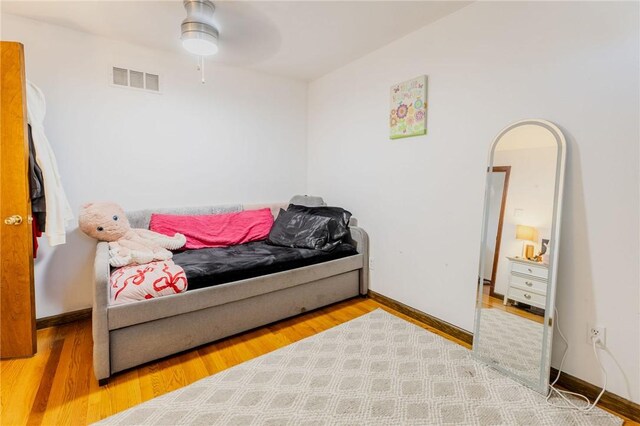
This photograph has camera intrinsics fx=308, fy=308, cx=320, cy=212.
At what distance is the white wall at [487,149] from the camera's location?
1570mm

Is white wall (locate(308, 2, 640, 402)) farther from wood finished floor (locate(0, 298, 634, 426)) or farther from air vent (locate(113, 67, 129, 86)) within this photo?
air vent (locate(113, 67, 129, 86))

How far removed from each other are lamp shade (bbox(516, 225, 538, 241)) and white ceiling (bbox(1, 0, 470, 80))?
1.59 m

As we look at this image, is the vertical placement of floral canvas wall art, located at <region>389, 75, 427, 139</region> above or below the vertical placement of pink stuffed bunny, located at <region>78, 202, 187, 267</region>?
above

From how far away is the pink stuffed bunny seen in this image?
2.14m

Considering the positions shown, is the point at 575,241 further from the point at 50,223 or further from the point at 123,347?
the point at 50,223

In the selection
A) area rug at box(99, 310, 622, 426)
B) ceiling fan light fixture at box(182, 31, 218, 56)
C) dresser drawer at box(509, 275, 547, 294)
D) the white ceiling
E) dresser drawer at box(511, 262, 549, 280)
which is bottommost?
area rug at box(99, 310, 622, 426)

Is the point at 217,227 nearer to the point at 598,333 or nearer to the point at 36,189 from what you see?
the point at 36,189

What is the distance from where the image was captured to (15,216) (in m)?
1.95

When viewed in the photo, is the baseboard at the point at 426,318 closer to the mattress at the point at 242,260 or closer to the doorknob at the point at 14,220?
the mattress at the point at 242,260

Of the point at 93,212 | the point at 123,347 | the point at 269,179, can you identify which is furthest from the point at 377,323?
the point at 93,212

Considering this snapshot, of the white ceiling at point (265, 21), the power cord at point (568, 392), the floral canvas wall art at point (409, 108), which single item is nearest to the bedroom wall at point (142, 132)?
the white ceiling at point (265, 21)

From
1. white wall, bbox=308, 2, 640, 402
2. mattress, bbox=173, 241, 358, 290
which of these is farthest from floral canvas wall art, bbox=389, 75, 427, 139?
mattress, bbox=173, 241, 358, 290

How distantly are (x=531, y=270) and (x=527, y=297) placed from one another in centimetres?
17

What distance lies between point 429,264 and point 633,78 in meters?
1.61
